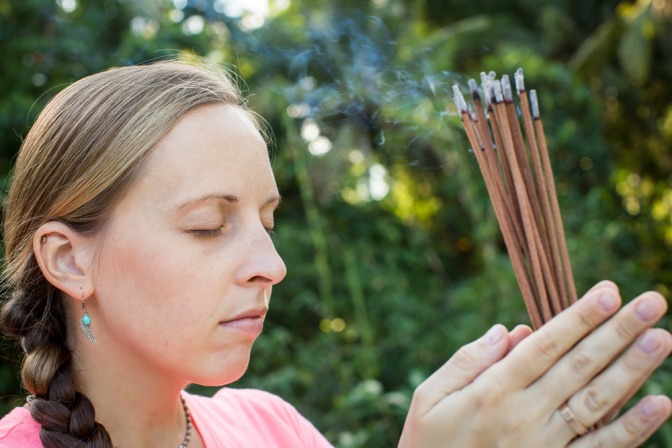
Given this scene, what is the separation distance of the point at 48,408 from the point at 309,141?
357 centimetres

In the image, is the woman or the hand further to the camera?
the woman

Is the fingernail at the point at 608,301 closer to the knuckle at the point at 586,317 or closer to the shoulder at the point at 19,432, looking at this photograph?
the knuckle at the point at 586,317

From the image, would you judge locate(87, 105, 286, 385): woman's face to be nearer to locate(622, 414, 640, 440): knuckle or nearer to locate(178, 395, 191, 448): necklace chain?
locate(178, 395, 191, 448): necklace chain

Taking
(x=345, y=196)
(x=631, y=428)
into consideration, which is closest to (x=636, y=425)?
(x=631, y=428)

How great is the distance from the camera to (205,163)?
130 cm

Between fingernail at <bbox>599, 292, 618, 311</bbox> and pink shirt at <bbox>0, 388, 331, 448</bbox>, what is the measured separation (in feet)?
2.95

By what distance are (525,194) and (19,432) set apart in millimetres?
957

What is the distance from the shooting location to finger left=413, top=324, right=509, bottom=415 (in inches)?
40.7

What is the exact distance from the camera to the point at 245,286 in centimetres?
130

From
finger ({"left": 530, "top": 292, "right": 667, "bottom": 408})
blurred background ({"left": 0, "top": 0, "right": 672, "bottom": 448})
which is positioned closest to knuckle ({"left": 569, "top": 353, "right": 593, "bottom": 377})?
finger ({"left": 530, "top": 292, "right": 667, "bottom": 408})

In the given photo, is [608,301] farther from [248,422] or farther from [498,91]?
[248,422]

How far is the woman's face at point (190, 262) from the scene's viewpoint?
49.9 inches

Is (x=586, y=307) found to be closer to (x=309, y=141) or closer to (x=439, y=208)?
(x=309, y=141)

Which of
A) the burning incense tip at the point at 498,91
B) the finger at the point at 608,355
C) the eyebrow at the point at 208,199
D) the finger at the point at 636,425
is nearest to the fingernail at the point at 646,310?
the finger at the point at 608,355
